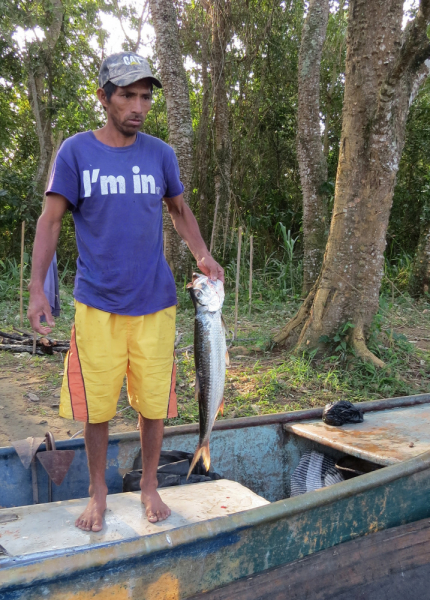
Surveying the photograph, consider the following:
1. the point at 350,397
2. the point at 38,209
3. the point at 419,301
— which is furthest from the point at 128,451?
the point at 38,209

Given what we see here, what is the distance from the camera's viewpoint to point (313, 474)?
3.29m

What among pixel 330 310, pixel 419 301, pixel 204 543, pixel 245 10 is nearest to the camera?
pixel 204 543

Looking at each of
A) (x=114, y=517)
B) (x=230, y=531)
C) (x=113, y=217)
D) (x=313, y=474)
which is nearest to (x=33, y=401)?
(x=313, y=474)

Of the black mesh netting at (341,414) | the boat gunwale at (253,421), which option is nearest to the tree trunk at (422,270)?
the boat gunwale at (253,421)

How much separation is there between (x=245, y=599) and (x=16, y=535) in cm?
96

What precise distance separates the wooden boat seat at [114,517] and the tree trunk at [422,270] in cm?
766

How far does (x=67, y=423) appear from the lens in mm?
4762

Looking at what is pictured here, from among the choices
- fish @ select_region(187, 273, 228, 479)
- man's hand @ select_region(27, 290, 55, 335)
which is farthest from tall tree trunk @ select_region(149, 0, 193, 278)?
man's hand @ select_region(27, 290, 55, 335)

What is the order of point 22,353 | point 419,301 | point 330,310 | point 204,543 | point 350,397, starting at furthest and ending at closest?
1. point 419,301
2. point 22,353
3. point 330,310
4. point 350,397
5. point 204,543

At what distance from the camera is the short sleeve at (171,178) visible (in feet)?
8.21

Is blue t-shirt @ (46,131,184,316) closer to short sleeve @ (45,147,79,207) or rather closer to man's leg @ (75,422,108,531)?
short sleeve @ (45,147,79,207)

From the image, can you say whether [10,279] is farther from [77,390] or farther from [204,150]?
[77,390]

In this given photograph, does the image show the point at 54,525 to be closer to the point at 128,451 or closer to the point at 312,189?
the point at 128,451

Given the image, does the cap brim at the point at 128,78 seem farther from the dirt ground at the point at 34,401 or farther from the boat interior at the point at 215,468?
the dirt ground at the point at 34,401
